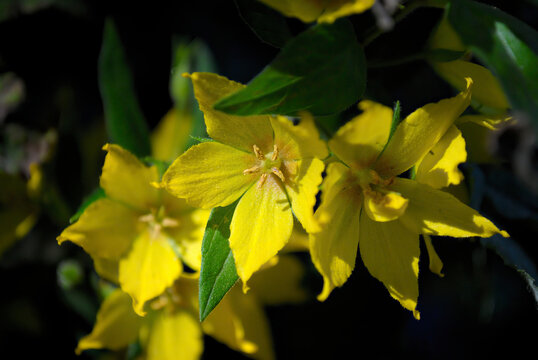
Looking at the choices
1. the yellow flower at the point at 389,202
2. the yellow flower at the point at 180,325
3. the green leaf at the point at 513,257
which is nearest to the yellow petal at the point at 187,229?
the yellow flower at the point at 180,325

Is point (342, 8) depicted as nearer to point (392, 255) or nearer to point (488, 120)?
point (488, 120)

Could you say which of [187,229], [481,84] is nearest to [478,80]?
[481,84]

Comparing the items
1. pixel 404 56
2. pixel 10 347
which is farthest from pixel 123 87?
pixel 10 347

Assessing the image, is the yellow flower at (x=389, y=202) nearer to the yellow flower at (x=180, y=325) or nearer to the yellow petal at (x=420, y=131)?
the yellow petal at (x=420, y=131)

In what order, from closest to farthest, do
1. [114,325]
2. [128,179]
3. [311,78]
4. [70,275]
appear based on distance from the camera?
[311,78] → [128,179] → [114,325] → [70,275]

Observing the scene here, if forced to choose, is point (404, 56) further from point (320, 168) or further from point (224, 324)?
point (224, 324)
